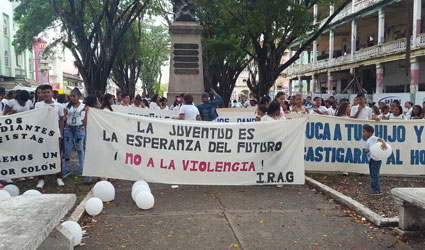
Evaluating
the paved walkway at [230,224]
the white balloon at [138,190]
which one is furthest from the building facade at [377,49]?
the white balloon at [138,190]

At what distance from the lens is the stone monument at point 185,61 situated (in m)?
13.4

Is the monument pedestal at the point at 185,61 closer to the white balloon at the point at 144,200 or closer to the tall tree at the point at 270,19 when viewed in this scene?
the tall tree at the point at 270,19

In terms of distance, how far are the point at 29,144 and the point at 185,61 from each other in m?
7.71

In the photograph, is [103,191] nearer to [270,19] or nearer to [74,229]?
[74,229]

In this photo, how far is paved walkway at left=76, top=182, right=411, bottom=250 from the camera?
14.4 ft

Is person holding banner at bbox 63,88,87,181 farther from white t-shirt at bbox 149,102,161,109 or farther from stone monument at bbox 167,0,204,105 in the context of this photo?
stone monument at bbox 167,0,204,105

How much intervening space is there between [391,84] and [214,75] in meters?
15.0

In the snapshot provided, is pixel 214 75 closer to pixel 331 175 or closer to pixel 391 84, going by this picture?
pixel 391 84

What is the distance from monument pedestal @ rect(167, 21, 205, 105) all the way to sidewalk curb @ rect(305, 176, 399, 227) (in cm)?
721

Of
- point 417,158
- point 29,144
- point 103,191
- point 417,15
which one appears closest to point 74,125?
point 29,144

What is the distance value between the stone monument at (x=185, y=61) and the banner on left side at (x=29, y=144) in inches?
274

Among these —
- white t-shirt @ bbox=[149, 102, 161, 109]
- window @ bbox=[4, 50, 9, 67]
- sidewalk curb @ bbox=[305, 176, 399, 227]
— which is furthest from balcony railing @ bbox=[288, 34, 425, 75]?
window @ bbox=[4, 50, 9, 67]

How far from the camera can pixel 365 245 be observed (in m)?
4.36

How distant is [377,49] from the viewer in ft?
92.7
